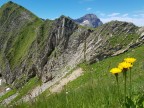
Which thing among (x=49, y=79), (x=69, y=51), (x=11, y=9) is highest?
(x=11, y=9)

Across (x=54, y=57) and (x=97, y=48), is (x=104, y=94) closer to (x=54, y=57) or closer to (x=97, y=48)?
(x=97, y=48)

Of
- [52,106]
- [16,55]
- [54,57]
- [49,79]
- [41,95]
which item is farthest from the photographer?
[16,55]

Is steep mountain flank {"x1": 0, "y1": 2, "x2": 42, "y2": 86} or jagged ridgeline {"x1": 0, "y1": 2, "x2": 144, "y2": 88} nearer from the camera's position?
jagged ridgeline {"x1": 0, "y1": 2, "x2": 144, "y2": 88}

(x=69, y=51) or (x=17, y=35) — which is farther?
(x=17, y=35)

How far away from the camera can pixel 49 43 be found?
211ft

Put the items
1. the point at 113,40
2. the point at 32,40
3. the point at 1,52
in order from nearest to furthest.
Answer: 1. the point at 113,40
2. the point at 32,40
3. the point at 1,52

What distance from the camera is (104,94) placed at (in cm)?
649

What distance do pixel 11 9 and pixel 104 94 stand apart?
310ft

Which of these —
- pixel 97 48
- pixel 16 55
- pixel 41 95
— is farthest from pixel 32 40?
pixel 41 95

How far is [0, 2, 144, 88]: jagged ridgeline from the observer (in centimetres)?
4272

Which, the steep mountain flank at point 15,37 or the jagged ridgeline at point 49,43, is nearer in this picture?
the jagged ridgeline at point 49,43

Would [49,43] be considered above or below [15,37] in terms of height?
below

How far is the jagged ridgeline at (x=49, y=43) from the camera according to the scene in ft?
140

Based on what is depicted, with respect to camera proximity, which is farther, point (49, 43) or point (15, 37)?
point (15, 37)
